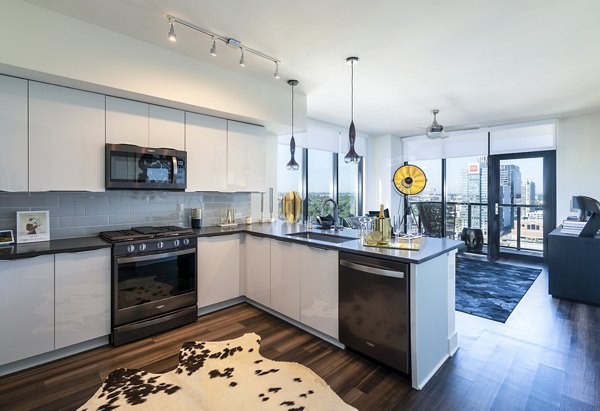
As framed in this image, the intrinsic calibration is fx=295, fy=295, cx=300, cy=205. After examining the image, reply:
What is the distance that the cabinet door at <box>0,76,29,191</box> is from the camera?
221 centimetres

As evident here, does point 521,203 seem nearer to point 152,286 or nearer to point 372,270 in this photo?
point 372,270

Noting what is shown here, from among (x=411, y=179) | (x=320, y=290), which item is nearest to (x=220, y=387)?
(x=320, y=290)

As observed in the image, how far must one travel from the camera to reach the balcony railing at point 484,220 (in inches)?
225

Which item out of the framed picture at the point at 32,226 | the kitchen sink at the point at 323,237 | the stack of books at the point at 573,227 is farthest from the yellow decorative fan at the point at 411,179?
the framed picture at the point at 32,226

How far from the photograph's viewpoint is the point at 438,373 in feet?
7.15

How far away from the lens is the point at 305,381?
Result: 207 centimetres

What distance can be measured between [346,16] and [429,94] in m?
2.29

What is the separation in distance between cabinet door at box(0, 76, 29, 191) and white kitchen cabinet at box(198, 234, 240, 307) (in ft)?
4.97

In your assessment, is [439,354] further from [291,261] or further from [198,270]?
[198,270]

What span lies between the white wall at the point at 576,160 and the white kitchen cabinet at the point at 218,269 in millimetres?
5705

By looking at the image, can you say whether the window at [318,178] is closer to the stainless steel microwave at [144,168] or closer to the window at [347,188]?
the window at [347,188]

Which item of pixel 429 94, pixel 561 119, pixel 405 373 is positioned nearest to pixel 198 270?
pixel 405 373

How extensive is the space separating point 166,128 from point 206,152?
0.48 metres

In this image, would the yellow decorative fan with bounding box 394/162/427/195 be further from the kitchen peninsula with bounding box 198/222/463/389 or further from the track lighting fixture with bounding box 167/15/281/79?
the track lighting fixture with bounding box 167/15/281/79
